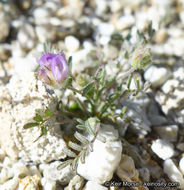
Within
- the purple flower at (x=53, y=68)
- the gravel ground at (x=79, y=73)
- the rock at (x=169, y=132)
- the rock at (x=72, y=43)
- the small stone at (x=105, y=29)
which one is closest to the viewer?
the purple flower at (x=53, y=68)

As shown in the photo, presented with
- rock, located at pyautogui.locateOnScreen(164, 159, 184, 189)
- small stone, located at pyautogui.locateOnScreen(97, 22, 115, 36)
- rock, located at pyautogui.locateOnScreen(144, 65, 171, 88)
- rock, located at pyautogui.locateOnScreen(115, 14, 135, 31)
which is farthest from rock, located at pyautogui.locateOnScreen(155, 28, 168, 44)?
rock, located at pyautogui.locateOnScreen(164, 159, 184, 189)

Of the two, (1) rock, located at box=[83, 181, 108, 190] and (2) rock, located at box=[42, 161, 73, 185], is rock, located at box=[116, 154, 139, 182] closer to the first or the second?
(1) rock, located at box=[83, 181, 108, 190]

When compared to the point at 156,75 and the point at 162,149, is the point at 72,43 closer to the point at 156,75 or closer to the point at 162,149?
the point at 156,75

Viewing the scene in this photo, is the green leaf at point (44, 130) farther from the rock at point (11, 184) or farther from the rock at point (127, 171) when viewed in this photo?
the rock at point (127, 171)

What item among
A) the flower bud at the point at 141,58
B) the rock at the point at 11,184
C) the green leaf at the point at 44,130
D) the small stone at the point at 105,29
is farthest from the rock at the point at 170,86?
the rock at the point at 11,184

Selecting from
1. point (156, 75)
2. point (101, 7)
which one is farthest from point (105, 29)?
point (156, 75)

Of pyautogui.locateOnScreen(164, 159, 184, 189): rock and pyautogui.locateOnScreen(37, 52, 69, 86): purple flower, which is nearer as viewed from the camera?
pyautogui.locateOnScreen(37, 52, 69, 86): purple flower
